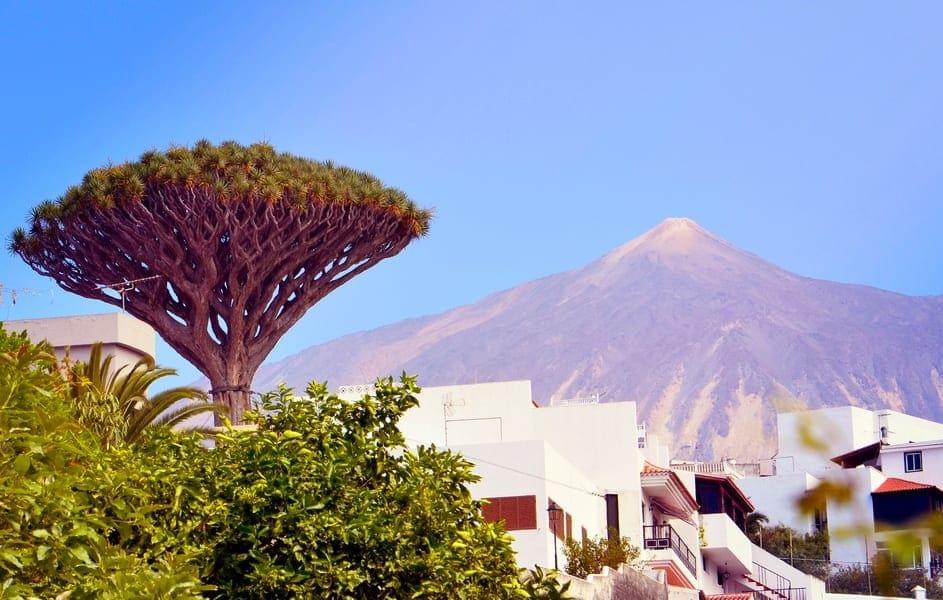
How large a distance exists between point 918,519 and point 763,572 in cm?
5717

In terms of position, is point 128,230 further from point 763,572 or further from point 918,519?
point 918,519

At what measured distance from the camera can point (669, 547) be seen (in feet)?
134

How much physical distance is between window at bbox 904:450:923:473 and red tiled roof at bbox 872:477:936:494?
8.79 meters

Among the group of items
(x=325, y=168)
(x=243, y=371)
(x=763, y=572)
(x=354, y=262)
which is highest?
(x=325, y=168)

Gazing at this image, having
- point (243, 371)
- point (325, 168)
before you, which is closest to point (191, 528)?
point (243, 371)

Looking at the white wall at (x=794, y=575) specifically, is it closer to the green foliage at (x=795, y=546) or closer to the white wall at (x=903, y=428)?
the green foliage at (x=795, y=546)

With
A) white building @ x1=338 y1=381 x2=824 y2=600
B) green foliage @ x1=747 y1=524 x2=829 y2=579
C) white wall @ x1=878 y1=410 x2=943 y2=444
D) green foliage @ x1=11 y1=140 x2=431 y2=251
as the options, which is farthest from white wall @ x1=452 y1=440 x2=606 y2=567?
white wall @ x1=878 y1=410 x2=943 y2=444

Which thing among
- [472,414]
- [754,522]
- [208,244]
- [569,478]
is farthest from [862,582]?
[208,244]

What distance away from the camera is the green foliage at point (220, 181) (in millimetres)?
39969

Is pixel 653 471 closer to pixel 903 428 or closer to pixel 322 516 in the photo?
pixel 322 516

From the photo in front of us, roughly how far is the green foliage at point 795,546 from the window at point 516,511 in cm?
4013

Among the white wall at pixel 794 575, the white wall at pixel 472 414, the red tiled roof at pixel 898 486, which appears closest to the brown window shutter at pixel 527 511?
the white wall at pixel 472 414

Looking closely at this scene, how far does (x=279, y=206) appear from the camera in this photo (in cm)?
4044

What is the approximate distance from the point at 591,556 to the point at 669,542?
10542 mm
